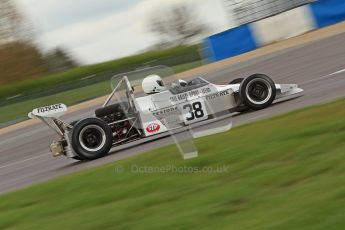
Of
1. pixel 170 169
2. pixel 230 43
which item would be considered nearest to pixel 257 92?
pixel 170 169

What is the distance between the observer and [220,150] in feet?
26.7

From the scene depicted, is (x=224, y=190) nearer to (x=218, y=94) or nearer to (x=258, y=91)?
(x=218, y=94)

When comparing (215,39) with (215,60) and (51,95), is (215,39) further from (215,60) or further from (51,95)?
(51,95)

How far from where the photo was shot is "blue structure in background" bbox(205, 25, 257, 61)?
2917 centimetres

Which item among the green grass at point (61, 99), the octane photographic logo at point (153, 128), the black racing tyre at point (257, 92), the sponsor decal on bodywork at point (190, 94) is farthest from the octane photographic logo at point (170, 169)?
the green grass at point (61, 99)

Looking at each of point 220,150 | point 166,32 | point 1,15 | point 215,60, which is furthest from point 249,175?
point 166,32

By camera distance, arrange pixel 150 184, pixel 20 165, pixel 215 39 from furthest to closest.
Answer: pixel 215 39 < pixel 20 165 < pixel 150 184

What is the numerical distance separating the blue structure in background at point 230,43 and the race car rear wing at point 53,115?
18.5 metres

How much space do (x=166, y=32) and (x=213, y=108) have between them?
57.6m

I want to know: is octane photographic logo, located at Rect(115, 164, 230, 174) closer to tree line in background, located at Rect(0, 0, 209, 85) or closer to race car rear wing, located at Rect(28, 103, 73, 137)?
A: race car rear wing, located at Rect(28, 103, 73, 137)

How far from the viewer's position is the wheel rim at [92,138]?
428 inches

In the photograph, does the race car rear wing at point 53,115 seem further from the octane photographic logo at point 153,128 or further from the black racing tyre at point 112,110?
the octane photographic logo at point 153,128

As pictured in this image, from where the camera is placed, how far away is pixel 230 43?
29781mm

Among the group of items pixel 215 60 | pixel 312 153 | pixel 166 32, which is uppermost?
pixel 166 32
